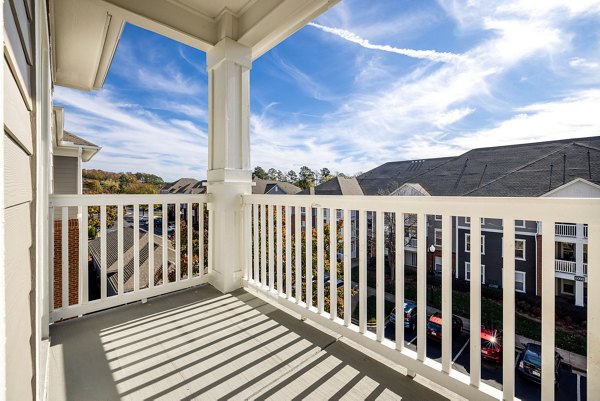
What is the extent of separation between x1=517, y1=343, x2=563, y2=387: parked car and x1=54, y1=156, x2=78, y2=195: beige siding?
655 cm

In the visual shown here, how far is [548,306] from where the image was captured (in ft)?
3.24

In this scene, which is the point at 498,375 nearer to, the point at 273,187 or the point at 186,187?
the point at 273,187

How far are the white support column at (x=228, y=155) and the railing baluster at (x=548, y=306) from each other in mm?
2067

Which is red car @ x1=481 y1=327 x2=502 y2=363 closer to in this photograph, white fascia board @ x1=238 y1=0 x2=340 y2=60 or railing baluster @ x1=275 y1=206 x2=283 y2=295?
railing baluster @ x1=275 y1=206 x2=283 y2=295

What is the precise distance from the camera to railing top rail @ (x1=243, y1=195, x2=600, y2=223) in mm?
923

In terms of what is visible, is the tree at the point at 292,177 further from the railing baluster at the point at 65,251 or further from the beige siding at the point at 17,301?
the beige siding at the point at 17,301

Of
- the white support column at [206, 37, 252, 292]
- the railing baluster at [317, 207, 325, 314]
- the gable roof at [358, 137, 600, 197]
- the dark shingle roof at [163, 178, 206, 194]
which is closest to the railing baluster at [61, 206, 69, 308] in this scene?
the dark shingle roof at [163, 178, 206, 194]

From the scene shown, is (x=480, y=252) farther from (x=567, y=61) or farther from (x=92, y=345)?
(x=92, y=345)

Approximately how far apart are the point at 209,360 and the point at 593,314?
5.24 ft

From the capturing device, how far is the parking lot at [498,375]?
1.01 m

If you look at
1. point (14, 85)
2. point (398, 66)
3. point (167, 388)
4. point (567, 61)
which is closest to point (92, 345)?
point (167, 388)

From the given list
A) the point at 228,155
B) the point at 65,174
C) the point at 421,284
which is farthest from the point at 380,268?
the point at 65,174

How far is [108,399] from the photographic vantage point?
1262 millimetres

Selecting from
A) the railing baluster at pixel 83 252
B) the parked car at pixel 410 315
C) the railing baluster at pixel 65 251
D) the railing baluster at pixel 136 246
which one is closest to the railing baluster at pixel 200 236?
the railing baluster at pixel 136 246
